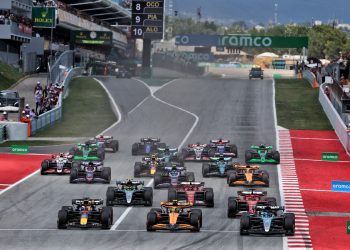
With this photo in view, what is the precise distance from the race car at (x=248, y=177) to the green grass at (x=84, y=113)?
20848 millimetres

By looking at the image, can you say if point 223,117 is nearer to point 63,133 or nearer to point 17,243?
point 63,133

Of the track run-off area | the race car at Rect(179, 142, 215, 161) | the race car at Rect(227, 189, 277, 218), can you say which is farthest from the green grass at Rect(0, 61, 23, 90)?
the race car at Rect(227, 189, 277, 218)

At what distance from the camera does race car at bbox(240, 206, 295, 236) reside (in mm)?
26297

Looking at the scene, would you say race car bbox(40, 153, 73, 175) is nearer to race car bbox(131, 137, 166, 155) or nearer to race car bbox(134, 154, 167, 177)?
race car bbox(134, 154, 167, 177)

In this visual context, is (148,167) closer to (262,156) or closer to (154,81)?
(262,156)

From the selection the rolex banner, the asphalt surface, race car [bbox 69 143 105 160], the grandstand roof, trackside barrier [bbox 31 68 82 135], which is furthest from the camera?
the grandstand roof

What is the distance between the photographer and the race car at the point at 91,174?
3656 cm

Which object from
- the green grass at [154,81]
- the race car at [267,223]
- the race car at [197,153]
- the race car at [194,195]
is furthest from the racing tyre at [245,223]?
the green grass at [154,81]

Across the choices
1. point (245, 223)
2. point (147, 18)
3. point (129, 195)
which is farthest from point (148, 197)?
point (147, 18)

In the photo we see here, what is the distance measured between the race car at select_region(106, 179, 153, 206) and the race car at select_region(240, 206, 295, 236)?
5.39 m

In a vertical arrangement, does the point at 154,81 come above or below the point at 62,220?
below

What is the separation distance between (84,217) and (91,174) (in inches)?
387

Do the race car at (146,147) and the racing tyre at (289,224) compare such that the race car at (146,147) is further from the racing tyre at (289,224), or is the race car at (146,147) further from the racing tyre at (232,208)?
the racing tyre at (289,224)

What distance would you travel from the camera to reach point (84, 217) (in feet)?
88.1
